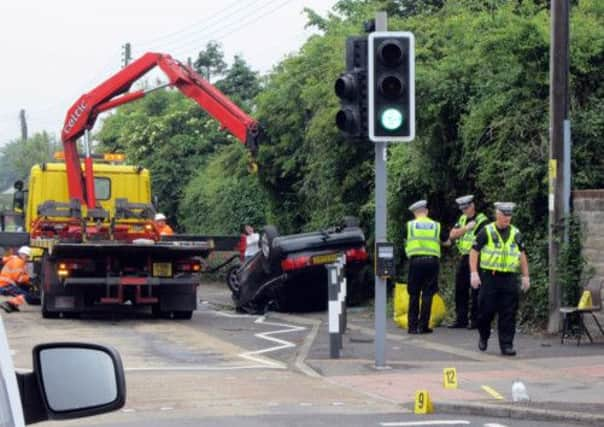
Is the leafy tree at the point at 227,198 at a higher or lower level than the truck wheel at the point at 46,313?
higher

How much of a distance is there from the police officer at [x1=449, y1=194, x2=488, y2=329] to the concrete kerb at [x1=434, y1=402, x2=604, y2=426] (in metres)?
6.53

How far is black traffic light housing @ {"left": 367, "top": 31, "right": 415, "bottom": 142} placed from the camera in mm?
13336

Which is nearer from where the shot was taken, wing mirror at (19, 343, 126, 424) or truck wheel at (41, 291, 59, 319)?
wing mirror at (19, 343, 126, 424)

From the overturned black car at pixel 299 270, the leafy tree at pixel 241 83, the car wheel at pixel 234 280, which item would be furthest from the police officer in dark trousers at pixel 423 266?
the leafy tree at pixel 241 83

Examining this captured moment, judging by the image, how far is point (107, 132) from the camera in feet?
181

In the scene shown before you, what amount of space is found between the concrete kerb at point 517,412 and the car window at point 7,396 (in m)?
7.74

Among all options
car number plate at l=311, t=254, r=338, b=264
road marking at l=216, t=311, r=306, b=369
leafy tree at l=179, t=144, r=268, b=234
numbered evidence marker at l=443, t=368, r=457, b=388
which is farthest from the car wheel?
numbered evidence marker at l=443, t=368, r=457, b=388

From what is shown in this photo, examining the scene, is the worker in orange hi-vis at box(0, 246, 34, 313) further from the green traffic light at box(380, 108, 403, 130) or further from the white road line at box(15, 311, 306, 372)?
the green traffic light at box(380, 108, 403, 130)

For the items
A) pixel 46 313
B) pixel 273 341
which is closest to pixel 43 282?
pixel 46 313

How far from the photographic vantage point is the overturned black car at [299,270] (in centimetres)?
2117

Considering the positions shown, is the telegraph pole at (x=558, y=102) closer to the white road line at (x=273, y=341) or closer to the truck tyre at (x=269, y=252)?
the white road line at (x=273, y=341)

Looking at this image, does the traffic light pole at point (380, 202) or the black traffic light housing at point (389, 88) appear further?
the traffic light pole at point (380, 202)

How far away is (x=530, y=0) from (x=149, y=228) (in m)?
7.82

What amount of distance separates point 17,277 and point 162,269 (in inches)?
205
